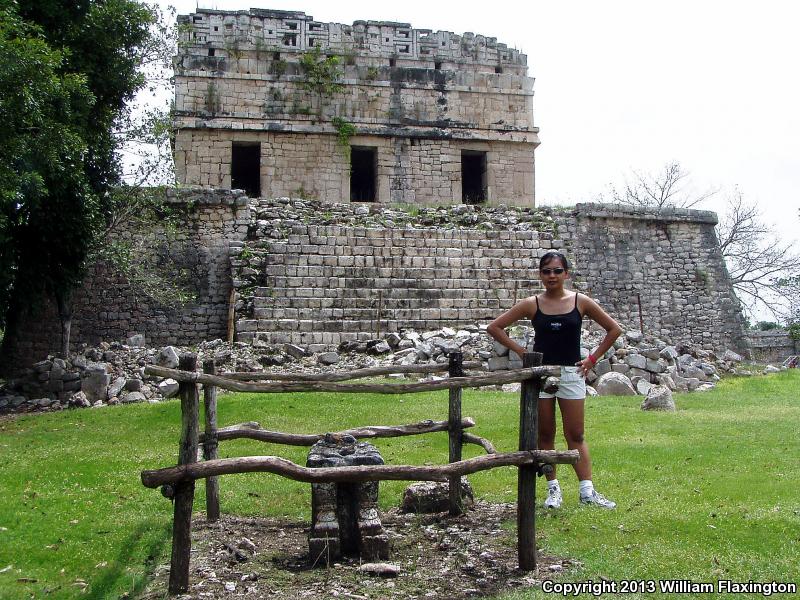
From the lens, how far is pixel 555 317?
5.03 m

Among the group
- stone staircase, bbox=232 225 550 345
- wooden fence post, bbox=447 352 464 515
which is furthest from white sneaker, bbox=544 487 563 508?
stone staircase, bbox=232 225 550 345

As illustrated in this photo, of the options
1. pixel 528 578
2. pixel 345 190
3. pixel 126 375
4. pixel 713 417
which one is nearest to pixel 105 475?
pixel 528 578

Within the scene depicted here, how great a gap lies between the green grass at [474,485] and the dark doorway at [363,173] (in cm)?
1105

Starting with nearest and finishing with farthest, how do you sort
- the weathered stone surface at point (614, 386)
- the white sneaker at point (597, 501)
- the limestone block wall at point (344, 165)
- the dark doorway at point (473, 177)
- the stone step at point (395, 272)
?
the white sneaker at point (597, 501), the weathered stone surface at point (614, 386), the stone step at point (395, 272), the limestone block wall at point (344, 165), the dark doorway at point (473, 177)

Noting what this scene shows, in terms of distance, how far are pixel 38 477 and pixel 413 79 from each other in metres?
15.7

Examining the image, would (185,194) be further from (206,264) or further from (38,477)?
(38,477)

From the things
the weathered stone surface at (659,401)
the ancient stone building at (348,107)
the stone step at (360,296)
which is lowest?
the weathered stone surface at (659,401)

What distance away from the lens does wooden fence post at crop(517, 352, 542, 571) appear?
421 centimetres

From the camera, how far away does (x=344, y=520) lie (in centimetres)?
448

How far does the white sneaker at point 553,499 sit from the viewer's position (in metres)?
5.16

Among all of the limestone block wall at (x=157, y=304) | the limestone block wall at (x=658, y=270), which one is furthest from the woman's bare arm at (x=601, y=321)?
the limestone block wall at (x=658, y=270)

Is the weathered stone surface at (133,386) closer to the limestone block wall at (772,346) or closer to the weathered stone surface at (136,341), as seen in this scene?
the weathered stone surface at (136,341)

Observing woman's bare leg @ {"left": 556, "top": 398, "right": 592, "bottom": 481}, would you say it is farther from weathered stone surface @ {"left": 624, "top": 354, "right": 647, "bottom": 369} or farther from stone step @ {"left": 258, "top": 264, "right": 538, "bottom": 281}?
stone step @ {"left": 258, "top": 264, "right": 538, "bottom": 281}

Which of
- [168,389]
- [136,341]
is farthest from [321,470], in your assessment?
[136,341]
